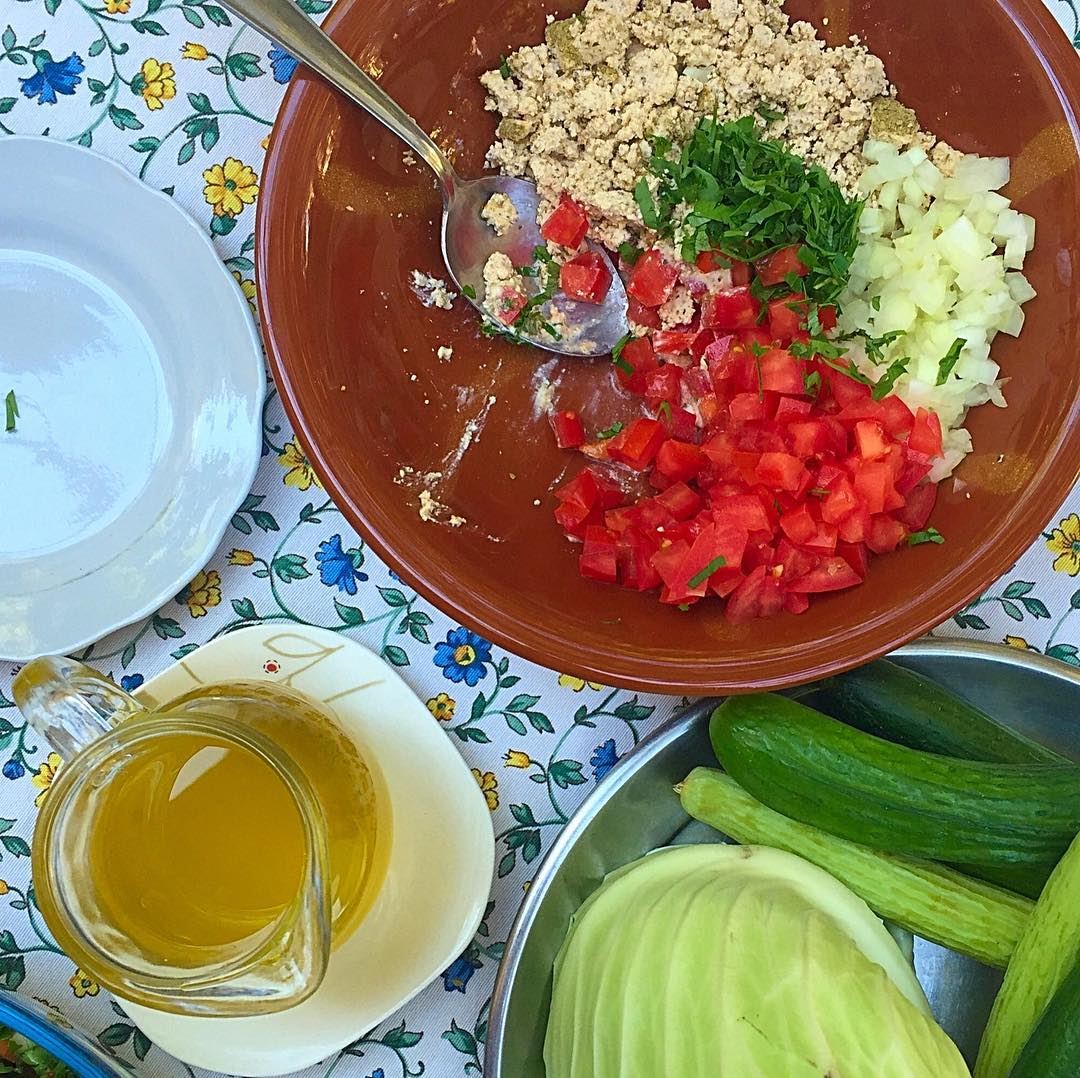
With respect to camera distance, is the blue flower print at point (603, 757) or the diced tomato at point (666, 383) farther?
the blue flower print at point (603, 757)

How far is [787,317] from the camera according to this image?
4.11 ft

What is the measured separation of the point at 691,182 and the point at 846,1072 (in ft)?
3.12

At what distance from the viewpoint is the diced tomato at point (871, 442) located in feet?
3.93

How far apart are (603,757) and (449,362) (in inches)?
21.1

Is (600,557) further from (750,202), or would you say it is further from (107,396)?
(107,396)

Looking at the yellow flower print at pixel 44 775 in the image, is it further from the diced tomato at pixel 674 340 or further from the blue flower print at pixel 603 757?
the diced tomato at pixel 674 340

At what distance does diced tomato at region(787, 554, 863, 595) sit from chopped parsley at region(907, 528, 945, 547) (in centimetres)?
7

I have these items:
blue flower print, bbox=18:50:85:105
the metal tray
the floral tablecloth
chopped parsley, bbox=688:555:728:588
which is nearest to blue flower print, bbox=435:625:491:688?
the floral tablecloth

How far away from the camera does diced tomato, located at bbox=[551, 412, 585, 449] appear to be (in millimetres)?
1335

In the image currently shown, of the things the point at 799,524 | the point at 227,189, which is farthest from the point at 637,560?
the point at 227,189

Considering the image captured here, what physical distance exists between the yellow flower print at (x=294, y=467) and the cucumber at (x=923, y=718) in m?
0.69

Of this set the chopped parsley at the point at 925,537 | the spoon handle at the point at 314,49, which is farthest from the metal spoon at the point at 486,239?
the chopped parsley at the point at 925,537

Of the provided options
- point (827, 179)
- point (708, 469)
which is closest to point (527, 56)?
point (827, 179)

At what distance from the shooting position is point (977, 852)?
1.20m
